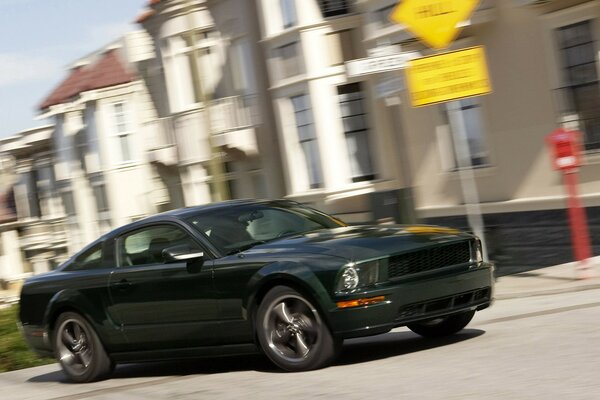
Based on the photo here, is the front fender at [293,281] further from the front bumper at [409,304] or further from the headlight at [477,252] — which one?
the headlight at [477,252]

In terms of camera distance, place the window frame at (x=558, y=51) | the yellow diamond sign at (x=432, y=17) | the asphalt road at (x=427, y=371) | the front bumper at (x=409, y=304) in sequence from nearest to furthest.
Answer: the asphalt road at (x=427, y=371), the front bumper at (x=409, y=304), the yellow diamond sign at (x=432, y=17), the window frame at (x=558, y=51)

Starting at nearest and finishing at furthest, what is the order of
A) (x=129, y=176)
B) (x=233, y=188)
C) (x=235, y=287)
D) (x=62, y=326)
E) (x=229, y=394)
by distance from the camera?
(x=229, y=394), (x=235, y=287), (x=62, y=326), (x=233, y=188), (x=129, y=176)

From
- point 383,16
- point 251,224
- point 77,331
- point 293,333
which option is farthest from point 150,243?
point 383,16

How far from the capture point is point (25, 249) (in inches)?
2205

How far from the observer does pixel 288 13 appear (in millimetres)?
24984

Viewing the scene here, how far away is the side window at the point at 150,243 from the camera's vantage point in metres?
9.94

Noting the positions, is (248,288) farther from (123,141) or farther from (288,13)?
(123,141)

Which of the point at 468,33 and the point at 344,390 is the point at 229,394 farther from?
the point at 468,33

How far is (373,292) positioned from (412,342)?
160 centimetres

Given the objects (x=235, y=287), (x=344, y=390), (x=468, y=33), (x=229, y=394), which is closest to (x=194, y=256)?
(x=235, y=287)

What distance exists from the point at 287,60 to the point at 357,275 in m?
16.7

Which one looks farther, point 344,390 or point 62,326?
point 62,326

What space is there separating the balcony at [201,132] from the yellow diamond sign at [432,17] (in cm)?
1253

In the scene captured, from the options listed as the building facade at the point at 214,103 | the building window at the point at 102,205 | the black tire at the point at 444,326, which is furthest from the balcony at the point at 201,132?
the black tire at the point at 444,326
